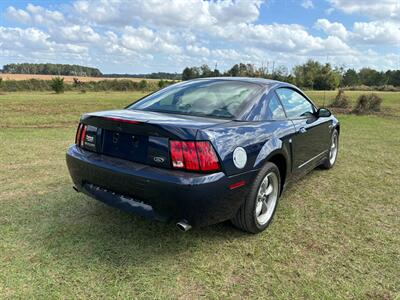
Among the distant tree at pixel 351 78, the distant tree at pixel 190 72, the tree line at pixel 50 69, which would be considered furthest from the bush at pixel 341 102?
the tree line at pixel 50 69

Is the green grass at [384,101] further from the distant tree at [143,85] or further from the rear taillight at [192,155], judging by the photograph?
the distant tree at [143,85]

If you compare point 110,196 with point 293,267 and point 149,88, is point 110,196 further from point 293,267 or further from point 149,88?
point 149,88

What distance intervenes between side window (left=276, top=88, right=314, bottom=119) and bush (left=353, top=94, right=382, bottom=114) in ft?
42.7

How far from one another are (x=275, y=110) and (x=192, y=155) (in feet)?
4.74

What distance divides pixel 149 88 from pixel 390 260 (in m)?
49.5

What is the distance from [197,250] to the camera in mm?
2945

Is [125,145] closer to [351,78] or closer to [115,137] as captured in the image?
[115,137]

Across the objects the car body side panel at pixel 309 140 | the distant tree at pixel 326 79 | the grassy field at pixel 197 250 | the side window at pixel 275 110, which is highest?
the distant tree at pixel 326 79

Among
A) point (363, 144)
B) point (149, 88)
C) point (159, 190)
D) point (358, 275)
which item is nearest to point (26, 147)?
point (159, 190)

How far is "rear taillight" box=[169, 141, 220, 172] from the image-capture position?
2.54 meters

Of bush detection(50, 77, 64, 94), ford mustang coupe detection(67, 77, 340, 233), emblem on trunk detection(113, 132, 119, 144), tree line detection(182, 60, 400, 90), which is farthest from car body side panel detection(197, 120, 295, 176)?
bush detection(50, 77, 64, 94)

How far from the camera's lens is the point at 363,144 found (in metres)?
7.83

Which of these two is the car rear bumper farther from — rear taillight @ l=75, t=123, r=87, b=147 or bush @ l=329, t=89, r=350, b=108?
bush @ l=329, t=89, r=350, b=108

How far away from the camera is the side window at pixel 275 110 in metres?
3.48
